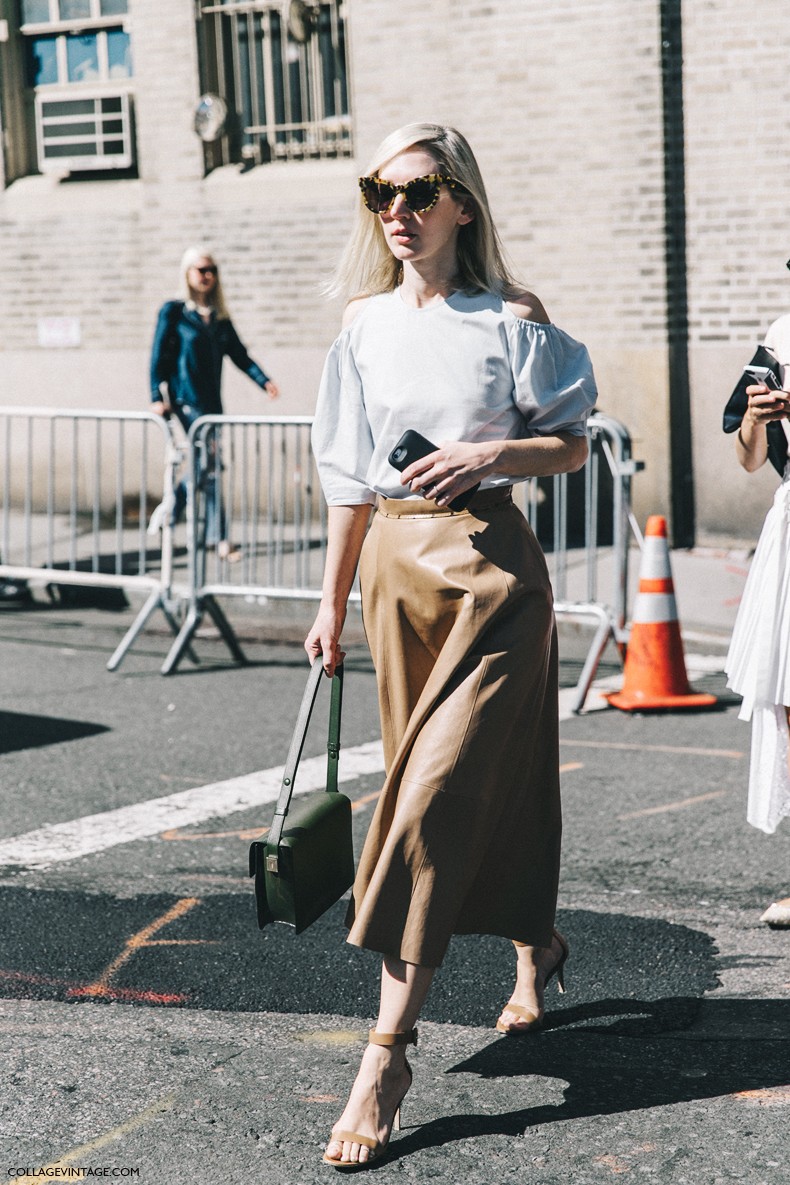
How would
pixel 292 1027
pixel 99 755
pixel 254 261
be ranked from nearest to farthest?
pixel 292 1027
pixel 99 755
pixel 254 261

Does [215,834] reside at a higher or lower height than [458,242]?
lower

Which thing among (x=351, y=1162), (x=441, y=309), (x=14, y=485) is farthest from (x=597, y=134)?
(x=351, y=1162)

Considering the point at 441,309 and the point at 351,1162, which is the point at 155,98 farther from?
the point at 351,1162

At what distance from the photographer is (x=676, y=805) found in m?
5.68

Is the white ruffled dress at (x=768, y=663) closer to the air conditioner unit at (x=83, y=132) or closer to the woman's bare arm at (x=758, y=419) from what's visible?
the woman's bare arm at (x=758, y=419)

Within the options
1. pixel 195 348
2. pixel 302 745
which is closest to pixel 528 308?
pixel 302 745

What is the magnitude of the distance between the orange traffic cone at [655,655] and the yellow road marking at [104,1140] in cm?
414

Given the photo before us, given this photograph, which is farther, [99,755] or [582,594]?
[582,594]

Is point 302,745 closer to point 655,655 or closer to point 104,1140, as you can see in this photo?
point 104,1140

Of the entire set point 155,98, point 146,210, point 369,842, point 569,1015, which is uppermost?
point 155,98

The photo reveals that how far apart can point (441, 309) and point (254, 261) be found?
956cm

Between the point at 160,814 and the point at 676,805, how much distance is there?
1861 mm

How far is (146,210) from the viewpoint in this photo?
1300 cm

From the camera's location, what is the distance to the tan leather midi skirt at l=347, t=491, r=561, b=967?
10.7ft
